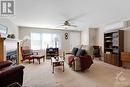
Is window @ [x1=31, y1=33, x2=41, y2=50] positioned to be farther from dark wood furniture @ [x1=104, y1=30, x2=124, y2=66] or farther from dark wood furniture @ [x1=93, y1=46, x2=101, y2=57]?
dark wood furniture @ [x1=104, y1=30, x2=124, y2=66]

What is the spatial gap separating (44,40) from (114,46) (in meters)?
5.11

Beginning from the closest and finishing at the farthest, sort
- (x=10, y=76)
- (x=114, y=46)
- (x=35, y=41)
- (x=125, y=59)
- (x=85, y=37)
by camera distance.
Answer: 1. (x=10, y=76)
2. (x=125, y=59)
3. (x=114, y=46)
4. (x=35, y=41)
5. (x=85, y=37)

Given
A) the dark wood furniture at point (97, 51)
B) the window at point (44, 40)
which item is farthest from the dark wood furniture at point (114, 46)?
the window at point (44, 40)

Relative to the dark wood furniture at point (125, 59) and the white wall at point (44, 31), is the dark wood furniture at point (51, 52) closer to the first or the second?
the white wall at point (44, 31)

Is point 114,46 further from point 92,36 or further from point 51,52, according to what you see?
point 51,52

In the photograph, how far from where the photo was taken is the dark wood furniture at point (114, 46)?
242 inches

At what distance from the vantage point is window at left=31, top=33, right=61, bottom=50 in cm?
911

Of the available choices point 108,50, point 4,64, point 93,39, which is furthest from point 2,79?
point 93,39

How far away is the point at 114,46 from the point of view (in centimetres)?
668

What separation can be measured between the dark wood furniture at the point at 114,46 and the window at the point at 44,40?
3.90 meters

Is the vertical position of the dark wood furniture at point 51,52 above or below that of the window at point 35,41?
below

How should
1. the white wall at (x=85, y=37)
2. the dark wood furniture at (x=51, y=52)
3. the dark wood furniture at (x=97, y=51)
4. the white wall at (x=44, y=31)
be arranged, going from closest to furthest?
the dark wood furniture at (x=97, y=51) → the white wall at (x=44, y=31) → the dark wood furniture at (x=51, y=52) → the white wall at (x=85, y=37)

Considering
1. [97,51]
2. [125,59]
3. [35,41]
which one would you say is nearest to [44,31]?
[35,41]

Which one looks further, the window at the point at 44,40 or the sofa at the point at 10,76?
the window at the point at 44,40
